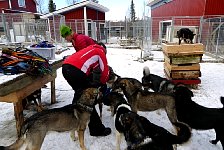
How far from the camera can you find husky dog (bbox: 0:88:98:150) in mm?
2588

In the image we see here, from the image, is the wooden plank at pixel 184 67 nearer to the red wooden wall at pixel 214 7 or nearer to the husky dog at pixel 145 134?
the husky dog at pixel 145 134

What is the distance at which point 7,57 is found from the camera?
3.59 metres

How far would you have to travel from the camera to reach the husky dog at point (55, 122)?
2588 millimetres

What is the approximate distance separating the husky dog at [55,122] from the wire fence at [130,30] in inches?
369

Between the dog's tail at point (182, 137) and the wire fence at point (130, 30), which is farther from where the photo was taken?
the wire fence at point (130, 30)

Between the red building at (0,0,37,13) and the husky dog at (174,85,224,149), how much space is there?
1056 inches

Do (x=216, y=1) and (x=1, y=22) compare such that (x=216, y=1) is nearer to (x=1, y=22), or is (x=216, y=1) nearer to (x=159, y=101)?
(x=159, y=101)

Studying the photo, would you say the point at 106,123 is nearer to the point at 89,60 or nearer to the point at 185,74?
the point at 89,60

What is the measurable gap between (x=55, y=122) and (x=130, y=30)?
2020 centimetres

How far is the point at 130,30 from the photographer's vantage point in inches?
867

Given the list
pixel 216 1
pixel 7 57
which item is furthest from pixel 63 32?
→ pixel 216 1

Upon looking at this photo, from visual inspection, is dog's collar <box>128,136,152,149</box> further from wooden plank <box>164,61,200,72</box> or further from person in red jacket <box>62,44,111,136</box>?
wooden plank <box>164,61,200,72</box>

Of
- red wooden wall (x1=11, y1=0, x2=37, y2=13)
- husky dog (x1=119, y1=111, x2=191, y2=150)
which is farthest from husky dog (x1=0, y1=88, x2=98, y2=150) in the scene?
red wooden wall (x1=11, y1=0, x2=37, y2=13)

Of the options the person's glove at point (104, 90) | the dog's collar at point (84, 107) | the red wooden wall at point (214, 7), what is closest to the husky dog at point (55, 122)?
the dog's collar at point (84, 107)
